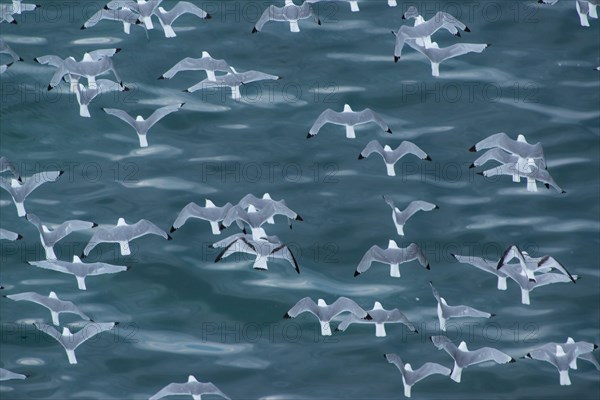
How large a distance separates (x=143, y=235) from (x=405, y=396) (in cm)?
217

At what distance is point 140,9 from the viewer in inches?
350

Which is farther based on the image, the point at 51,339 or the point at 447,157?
the point at 447,157

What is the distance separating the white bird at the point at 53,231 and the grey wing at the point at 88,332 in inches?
22.7

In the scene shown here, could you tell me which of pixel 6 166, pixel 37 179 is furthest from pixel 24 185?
pixel 6 166

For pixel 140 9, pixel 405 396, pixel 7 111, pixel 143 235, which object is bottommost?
pixel 405 396

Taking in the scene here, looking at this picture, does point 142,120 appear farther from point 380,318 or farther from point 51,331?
point 380,318

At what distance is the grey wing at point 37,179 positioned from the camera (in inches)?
319

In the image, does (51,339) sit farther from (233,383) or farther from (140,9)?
(140,9)

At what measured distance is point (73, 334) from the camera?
7.86 m

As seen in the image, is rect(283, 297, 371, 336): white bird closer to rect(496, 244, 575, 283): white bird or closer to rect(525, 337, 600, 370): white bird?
rect(496, 244, 575, 283): white bird

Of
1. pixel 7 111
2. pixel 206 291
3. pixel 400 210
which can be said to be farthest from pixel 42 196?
pixel 400 210

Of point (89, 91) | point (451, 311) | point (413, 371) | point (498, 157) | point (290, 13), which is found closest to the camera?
point (413, 371)

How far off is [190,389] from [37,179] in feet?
5.97

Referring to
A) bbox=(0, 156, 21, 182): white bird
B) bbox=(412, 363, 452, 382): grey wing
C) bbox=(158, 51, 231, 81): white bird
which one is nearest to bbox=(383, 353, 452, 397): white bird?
bbox=(412, 363, 452, 382): grey wing
